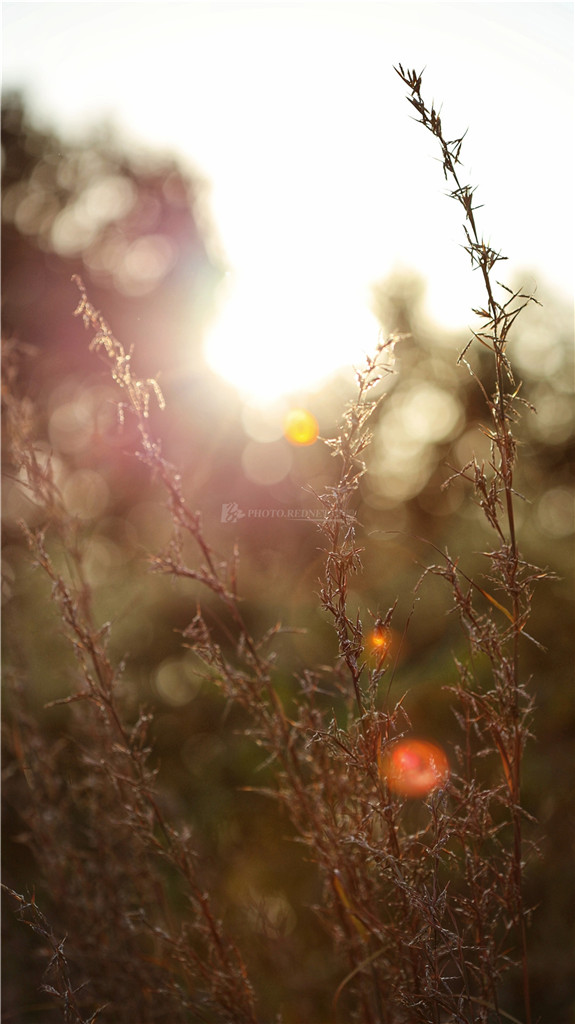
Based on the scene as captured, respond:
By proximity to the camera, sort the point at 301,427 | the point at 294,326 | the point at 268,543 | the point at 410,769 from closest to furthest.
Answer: the point at 410,769, the point at 294,326, the point at 301,427, the point at 268,543

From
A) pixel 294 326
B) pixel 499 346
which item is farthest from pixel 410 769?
pixel 294 326

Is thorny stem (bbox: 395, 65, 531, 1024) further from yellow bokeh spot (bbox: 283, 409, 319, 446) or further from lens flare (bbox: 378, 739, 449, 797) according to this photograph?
yellow bokeh spot (bbox: 283, 409, 319, 446)

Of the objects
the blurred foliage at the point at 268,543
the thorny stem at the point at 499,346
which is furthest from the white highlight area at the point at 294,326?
the thorny stem at the point at 499,346

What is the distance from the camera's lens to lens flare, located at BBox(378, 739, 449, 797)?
3.16 ft

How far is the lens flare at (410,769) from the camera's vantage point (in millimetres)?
964

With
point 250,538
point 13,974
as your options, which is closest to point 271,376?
point 250,538

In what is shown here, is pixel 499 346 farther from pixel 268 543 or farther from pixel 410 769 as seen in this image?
pixel 268 543

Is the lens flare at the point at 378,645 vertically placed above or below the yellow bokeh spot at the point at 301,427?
below

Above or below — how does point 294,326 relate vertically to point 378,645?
above

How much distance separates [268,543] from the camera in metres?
1.96

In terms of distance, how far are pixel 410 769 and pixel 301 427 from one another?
0.81m

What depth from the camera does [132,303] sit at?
4059 mm

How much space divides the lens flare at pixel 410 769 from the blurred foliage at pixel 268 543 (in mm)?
162

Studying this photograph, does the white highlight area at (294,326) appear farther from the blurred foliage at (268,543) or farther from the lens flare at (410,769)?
the lens flare at (410,769)
